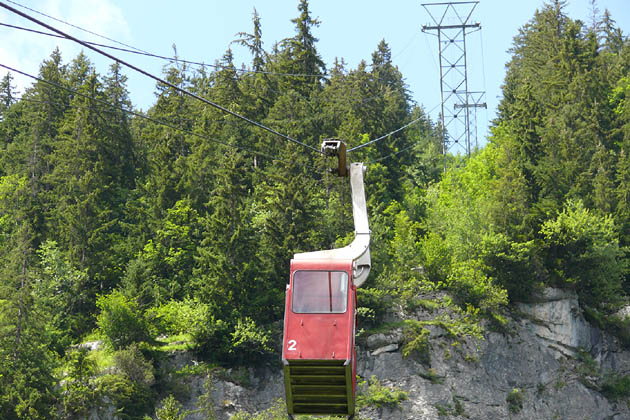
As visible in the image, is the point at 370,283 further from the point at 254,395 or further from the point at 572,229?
the point at 572,229

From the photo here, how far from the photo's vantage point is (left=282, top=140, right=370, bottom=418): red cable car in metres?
20.3

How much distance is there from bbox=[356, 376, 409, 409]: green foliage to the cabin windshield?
24.8 metres

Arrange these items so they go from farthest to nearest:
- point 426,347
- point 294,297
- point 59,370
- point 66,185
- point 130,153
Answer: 1. point 130,153
2. point 66,185
3. point 426,347
4. point 59,370
5. point 294,297

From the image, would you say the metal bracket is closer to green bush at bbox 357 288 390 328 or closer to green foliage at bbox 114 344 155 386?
green foliage at bbox 114 344 155 386

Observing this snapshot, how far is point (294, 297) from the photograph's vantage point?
67.7 ft

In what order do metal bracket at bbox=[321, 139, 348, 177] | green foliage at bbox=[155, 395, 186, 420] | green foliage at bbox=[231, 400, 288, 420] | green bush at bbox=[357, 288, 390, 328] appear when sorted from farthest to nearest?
green bush at bbox=[357, 288, 390, 328], green foliage at bbox=[231, 400, 288, 420], green foliage at bbox=[155, 395, 186, 420], metal bracket at bbox=[321, 139, 348, 177]

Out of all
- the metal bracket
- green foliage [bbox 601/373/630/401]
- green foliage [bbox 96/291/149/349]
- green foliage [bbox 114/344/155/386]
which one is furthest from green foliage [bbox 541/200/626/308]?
the metal bracket

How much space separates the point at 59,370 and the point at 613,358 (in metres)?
34.4

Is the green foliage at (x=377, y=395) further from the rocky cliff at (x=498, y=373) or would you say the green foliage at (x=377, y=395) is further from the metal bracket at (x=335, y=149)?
the metal bracket at (x=335, y=149)

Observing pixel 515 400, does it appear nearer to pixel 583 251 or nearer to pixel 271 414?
pixel 583 251

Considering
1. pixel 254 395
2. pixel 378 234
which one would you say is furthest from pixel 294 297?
pixel 378 234

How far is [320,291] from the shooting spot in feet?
67.8

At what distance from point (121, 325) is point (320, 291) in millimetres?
27370

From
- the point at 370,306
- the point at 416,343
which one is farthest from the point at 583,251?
the point at 370,306
